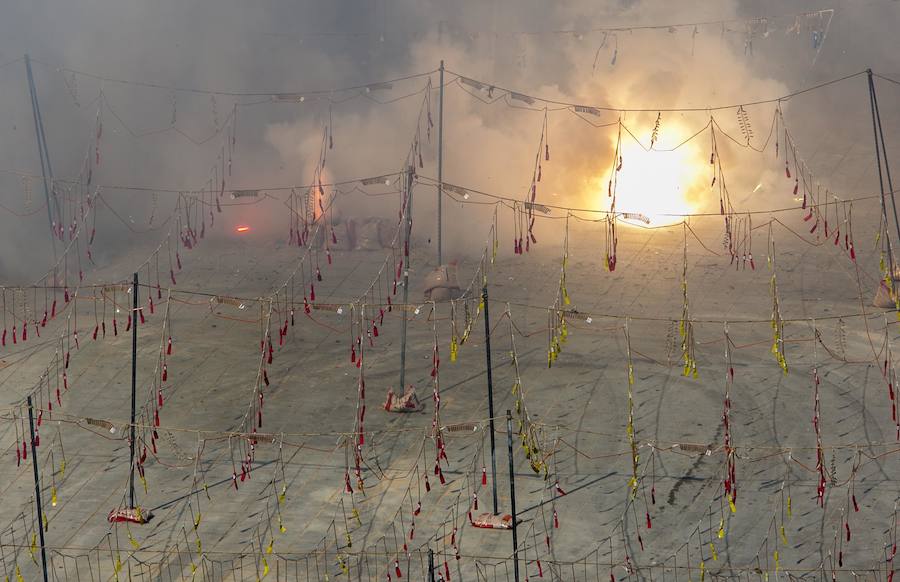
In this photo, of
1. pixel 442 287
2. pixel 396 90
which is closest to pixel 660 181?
pixel 442 287

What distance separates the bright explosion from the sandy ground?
14.2ft

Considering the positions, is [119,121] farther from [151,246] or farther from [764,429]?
[764,429]

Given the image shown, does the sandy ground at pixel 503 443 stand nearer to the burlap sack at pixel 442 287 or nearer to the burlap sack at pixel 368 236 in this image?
the burlap sack at pixel 442 287

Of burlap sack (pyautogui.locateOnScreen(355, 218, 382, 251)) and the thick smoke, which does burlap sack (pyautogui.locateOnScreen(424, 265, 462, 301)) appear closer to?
the thick smoke

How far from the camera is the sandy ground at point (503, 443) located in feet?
105

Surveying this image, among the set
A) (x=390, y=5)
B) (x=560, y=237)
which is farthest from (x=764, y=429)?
(x=390, y=5)

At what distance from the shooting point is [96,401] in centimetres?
4012

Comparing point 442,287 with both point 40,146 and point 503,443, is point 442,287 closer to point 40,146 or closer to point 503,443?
point 503,443

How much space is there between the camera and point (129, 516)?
3359 centimetres

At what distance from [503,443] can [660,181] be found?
20379 millimetres

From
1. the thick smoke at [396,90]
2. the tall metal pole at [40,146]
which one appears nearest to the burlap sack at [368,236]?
the thick smoke at [396,90]

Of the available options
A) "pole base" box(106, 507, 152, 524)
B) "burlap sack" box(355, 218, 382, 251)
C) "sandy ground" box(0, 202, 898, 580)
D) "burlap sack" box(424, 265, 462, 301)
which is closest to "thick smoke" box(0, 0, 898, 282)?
"burlap sack" box(355, 218, 382, 251)

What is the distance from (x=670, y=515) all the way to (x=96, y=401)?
53.3 ft

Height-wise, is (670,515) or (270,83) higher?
(270,83)
